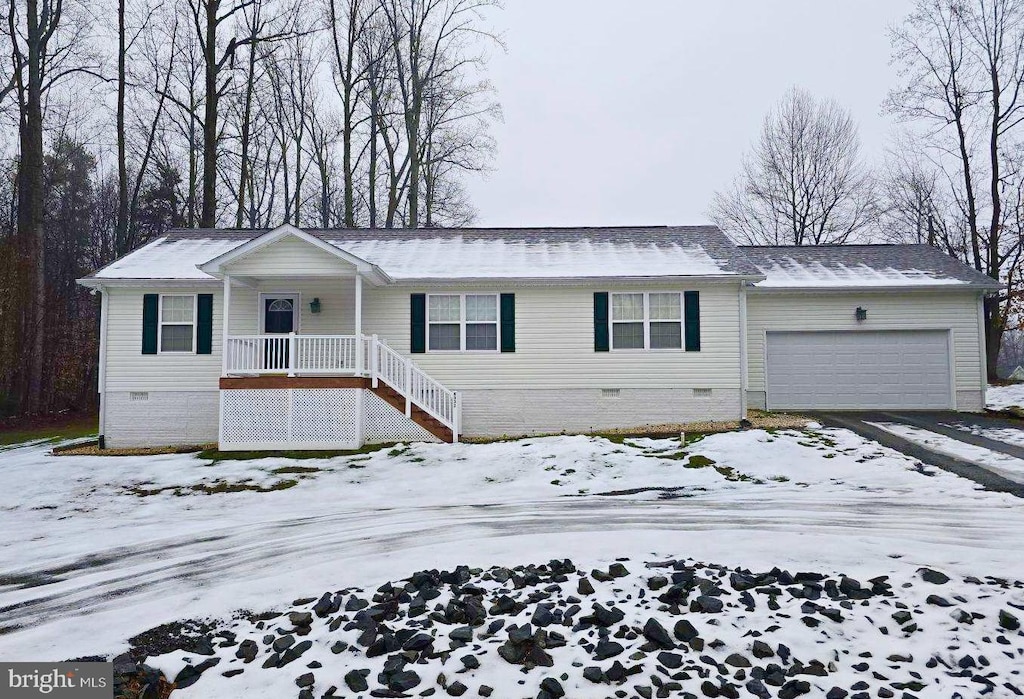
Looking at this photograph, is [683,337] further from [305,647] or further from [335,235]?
[305,647]

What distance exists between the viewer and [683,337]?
12617mm

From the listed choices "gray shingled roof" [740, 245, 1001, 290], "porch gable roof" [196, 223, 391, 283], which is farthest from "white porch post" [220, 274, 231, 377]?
"gray shingled roof" [740, 245, 1001, 290]

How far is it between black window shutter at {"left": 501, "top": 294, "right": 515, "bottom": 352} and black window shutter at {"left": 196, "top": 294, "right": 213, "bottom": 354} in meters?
5.99

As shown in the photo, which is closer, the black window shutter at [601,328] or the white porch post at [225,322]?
the white porch post at [225,322]

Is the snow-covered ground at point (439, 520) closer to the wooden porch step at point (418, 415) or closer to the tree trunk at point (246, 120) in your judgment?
the wooden porch step at point (418, 415)

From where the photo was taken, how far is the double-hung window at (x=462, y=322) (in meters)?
12.8

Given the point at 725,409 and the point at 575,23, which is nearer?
the point at 725,409

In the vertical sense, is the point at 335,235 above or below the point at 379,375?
above

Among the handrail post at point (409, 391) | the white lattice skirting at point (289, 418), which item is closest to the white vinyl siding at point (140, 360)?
the white lattice skirting at point (289, 418)

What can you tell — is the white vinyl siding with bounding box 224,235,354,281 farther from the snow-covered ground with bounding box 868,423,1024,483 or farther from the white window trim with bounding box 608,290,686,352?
the snow-covered ground with bounding box 868,423,1024,483

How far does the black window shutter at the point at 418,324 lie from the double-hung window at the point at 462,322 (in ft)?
0.28

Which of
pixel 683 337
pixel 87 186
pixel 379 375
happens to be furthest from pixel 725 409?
pixel 87 186

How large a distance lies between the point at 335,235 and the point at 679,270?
8449 mm

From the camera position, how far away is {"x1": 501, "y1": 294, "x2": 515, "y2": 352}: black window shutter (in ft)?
41.9
